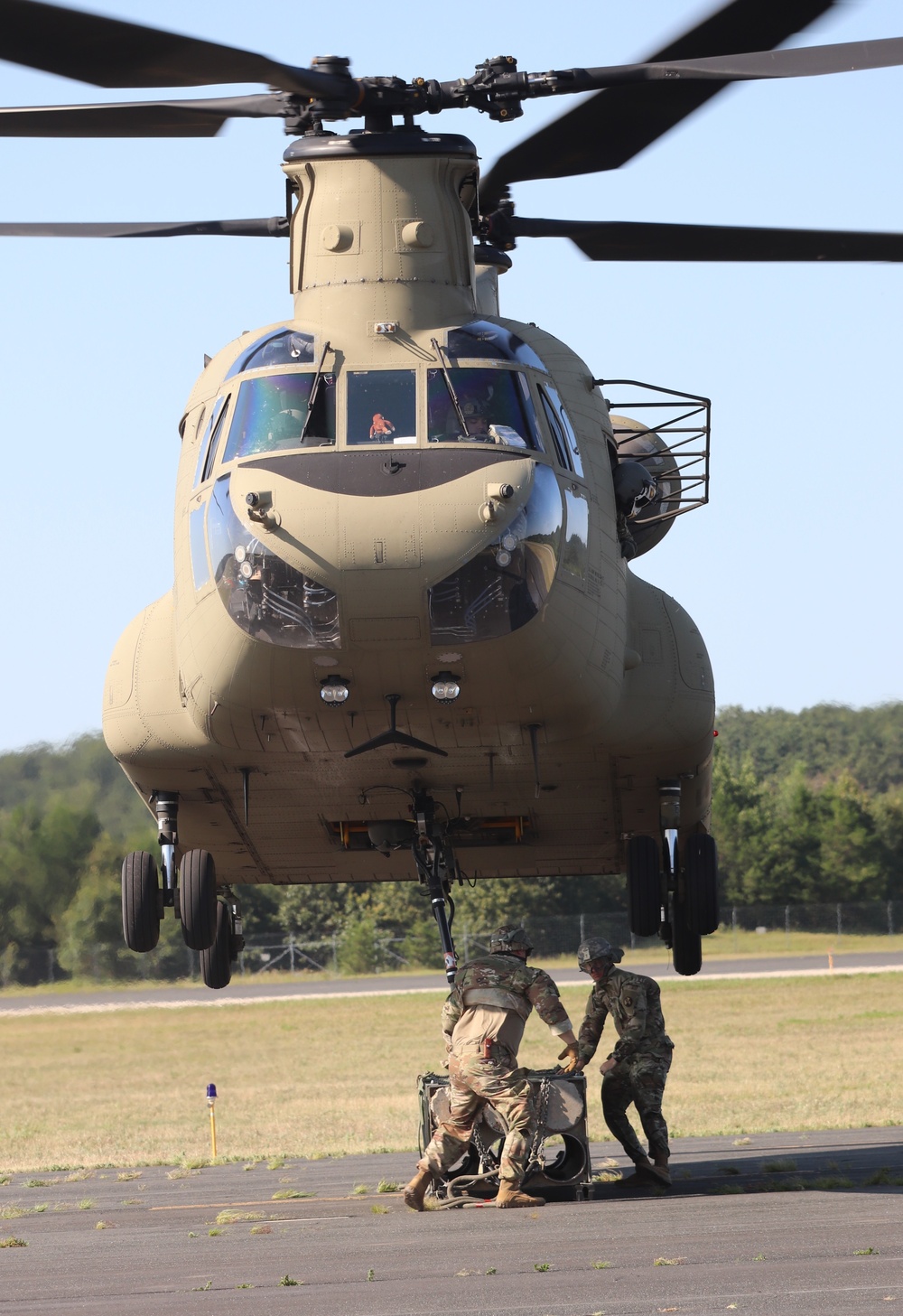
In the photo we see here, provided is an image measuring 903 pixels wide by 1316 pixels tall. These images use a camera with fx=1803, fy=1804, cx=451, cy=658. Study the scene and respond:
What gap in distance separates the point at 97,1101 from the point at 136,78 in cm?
1981

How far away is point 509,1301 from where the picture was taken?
7.77m

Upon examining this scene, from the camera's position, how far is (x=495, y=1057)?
1165 centimetres

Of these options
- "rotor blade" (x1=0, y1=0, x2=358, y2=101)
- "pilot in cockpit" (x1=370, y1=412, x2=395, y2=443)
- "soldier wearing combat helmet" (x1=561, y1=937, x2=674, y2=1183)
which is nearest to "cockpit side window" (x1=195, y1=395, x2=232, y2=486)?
"pilot in cockpit" (x1=370, y1=412, x2=395, y2=443)

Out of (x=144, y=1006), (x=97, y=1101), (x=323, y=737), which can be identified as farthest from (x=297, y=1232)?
(x=144, y=1006)

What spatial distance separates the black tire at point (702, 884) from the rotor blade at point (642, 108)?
512 centimetres

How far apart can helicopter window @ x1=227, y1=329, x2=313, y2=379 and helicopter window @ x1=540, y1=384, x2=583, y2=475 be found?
1.54m

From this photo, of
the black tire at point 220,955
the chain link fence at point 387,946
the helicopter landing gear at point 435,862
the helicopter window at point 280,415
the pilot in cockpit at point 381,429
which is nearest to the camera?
the pilot in cockpit at point 381,429

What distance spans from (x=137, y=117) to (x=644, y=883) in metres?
6.24

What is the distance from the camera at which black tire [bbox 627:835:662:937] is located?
12.9 m

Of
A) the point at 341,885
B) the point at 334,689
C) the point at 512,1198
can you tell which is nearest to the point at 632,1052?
the point at 512,1198

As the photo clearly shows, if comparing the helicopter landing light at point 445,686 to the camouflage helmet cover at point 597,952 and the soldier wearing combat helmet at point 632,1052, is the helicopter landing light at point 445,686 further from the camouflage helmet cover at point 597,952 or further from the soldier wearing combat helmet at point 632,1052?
the camouflage helmet cover at point 597,952

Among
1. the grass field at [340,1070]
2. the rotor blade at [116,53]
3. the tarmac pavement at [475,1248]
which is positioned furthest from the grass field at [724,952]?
the rotor blade at [116,53]

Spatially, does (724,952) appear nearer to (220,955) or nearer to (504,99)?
(220,955)

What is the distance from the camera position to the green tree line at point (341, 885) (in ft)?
170
